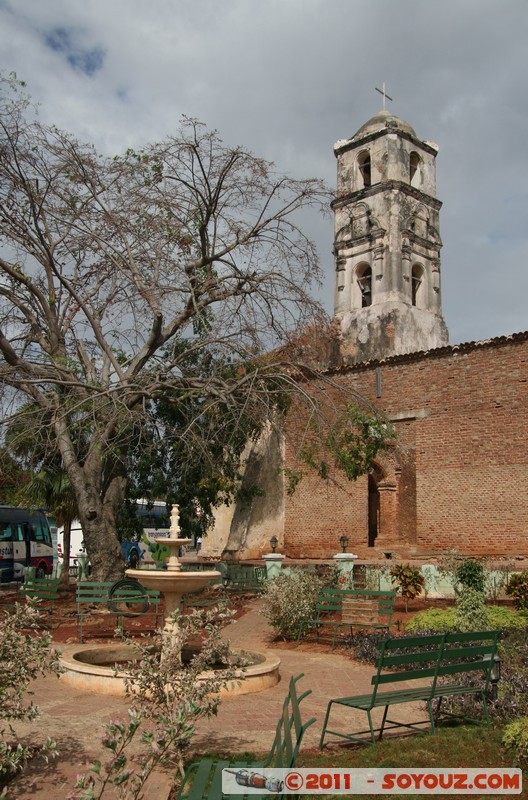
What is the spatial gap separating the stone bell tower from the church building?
5cm

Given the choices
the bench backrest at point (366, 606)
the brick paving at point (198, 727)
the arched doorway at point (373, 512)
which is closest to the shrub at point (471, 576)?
the bench backrest at point (366, 606)

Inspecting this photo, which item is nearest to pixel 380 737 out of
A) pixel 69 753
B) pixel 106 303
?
pixel 69 753

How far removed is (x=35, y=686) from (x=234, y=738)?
3.04 meters

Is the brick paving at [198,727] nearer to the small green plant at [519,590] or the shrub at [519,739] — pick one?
the shrub at [519,739]

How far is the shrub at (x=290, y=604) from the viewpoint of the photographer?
35.7 ft

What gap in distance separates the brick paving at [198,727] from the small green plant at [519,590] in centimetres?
374

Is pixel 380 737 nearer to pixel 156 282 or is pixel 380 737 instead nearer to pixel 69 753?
pixel 69 753

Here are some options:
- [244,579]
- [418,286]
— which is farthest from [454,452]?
[418,286]

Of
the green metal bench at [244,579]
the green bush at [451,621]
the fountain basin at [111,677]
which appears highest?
the green bush at [451,621]

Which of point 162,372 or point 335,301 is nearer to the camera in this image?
point 162,372

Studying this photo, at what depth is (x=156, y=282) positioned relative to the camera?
1383 cm

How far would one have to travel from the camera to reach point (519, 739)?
498 cm

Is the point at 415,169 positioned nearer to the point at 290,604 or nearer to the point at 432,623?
the point at 290,604

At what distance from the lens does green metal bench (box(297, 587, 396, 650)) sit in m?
10.3
